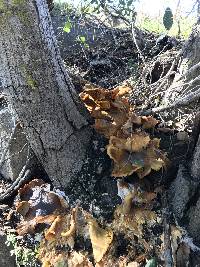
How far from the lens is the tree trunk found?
2.42 metres

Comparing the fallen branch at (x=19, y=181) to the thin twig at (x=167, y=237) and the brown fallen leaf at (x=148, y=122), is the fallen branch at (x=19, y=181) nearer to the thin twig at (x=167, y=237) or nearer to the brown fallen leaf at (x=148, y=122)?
the brown fallen leaf at (x=148, y=122)

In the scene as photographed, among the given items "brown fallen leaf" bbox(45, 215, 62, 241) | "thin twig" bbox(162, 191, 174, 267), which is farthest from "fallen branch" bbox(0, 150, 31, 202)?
"thin twig" bbox(162, 191, 174, 267)

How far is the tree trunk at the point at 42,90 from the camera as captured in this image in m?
2.42

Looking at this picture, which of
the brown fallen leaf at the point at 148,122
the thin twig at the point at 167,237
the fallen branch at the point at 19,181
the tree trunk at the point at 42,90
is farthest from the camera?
the fallen branch at the point at 19,181

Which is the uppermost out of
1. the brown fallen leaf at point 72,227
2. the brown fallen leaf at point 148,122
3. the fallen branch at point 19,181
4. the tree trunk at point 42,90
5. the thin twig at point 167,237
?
the tree trunk at point 42,90

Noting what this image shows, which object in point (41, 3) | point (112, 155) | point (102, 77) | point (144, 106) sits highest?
point (41, 3)

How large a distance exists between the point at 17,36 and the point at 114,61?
2.13 meters

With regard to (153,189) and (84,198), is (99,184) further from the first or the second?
(153,189)

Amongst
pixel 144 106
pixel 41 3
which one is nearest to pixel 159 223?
pixel 144 106

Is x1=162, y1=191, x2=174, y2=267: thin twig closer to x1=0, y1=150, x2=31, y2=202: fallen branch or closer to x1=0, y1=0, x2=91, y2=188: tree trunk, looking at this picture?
x1=0, y1=0, x2=91, y2=188: tree trunk

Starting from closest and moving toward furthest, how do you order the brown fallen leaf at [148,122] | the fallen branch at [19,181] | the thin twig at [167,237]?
1. the thin twig at [167,237]
2. the brown fallen leaf at [148,122]
3. the fallen branch at [19,181]

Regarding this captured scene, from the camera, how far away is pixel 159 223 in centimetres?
281

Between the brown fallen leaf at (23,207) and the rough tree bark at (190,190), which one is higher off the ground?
the brown fallen leaf at (23,207)

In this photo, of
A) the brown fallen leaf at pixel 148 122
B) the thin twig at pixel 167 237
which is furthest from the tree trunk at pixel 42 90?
the thin twig at pixel 167 237
